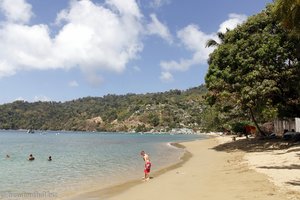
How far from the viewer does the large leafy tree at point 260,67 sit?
3559cm

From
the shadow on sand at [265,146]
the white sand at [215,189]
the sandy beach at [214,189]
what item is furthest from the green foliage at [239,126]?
the white sand at [215,189]

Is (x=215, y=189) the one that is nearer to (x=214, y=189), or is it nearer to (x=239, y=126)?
(x=214, y=189)

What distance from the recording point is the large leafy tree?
35.6 metres

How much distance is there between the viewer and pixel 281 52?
115ft

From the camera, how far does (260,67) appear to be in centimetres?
3603

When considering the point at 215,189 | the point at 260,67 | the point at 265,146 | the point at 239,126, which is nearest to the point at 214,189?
the point at 215,189

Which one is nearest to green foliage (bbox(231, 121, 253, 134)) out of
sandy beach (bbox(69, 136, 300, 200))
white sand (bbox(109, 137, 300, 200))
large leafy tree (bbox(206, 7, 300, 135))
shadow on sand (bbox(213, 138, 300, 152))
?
shadow on sand (bbox(213, 138, 300, 152))

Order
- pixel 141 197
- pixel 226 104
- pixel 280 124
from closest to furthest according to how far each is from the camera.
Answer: pixel 141 197
pixel 226 104
pixel 280 124

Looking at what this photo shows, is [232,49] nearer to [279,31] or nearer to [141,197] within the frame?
[279,31]

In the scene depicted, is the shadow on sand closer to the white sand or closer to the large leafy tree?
the large leafy tree

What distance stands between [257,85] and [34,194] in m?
22.4

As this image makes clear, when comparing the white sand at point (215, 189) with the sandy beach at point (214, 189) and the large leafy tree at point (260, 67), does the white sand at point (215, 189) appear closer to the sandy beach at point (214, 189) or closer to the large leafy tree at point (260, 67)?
the sandy beach at point (214, 189)

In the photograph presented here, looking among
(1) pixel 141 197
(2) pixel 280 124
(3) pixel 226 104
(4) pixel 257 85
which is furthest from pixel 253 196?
(2) pixel 280 124

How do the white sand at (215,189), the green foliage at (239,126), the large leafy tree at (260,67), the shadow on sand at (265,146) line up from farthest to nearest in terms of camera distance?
the green foliage at (239,126)
the shadow on sand at (265,146)
the large leafy tree at (260,67)
the white sand at (215,189)
